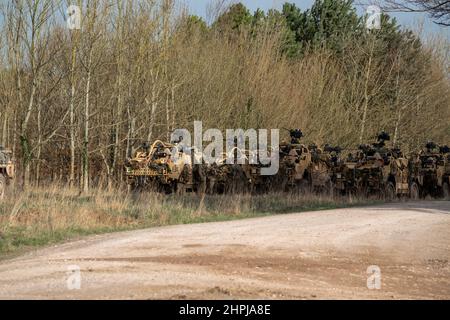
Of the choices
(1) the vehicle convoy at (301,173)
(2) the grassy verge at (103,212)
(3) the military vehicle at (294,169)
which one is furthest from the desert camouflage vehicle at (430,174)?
(2) the grassy verge at (103,212)

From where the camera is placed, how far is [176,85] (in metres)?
25.6

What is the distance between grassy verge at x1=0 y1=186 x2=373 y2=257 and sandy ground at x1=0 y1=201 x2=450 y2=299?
0.95 m

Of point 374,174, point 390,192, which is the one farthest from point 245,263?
Answer: point 390,192

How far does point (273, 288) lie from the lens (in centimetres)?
820

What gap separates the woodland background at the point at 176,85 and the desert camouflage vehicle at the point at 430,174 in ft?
20.3

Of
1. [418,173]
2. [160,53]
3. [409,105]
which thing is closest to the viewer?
[160,53]

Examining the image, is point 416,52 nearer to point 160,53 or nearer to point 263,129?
point 263,129

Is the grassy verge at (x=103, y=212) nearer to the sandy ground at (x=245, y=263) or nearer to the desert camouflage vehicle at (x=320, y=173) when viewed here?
the sandy ground at (x=245, y=263)

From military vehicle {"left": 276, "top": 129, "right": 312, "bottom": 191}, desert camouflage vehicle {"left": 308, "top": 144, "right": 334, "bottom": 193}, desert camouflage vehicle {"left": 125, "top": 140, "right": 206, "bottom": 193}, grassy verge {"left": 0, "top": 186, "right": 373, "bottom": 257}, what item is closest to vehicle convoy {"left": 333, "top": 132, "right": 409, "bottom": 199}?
desert camouflage vehicle {"left": 308, "top": 144, "right": 334, "bottom": 193}

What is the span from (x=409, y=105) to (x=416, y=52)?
3.65 m

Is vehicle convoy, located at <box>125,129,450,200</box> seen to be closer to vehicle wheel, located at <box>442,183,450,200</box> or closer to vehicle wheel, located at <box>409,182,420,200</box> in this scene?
vehicle wheel, located at <box>409,182,420,200</box>

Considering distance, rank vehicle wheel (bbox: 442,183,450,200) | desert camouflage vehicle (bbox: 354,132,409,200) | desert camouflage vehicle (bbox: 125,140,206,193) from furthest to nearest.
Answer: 1. vehicle wheel (bbox: 442,183,450,200)
2. desert camouflage vehicle (bbox: 354,132,409,200)
3. desert camouflage vehicle (bbox: 125,140,206,193)

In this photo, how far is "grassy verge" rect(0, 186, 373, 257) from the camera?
13.2 m
